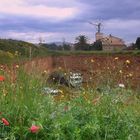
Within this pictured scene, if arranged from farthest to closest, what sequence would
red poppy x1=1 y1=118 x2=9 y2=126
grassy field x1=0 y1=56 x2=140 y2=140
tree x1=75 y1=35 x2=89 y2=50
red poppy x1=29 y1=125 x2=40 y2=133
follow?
tree x1=75 y1=35 x2=89 y2=50
grassy field x1=0 y1=56 x2=140 y2=140
red poppy x1=1 y1=118 x2=9 y2=126
red poppy x1=29 y1=125 x2=40 y2=133

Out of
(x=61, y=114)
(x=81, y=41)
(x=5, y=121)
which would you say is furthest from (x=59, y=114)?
(x=81, y=41)

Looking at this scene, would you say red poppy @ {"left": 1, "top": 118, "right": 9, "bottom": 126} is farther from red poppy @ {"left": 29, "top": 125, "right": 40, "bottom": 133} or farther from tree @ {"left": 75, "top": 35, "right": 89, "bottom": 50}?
tree @ {"left": 75, "top": 35, "right": 89, "bottom": 50}

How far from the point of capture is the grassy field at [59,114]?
4.64 m

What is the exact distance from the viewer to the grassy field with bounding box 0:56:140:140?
464 centimetres

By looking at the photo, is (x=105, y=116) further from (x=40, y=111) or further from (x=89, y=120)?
(x=40, y=111)

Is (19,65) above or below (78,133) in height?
above

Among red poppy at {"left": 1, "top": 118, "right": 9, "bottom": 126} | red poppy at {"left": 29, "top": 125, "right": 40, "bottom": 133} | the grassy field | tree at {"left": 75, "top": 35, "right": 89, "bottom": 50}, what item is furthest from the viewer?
tree at {"left": 75, "top": 35, "right": 89, "bottom": 50}

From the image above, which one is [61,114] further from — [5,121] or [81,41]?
[81,41]

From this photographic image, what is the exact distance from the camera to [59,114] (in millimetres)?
4953

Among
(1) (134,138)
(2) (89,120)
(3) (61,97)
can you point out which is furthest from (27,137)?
(3) (61,97)

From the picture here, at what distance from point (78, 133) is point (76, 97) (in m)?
1.09

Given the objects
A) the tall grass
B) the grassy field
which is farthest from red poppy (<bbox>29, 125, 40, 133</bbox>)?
the tall grass

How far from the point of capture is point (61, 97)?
6.16 meters

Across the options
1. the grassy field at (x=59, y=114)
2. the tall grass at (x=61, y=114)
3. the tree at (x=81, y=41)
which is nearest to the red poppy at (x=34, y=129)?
the grassy field at (x=59, y=114)
